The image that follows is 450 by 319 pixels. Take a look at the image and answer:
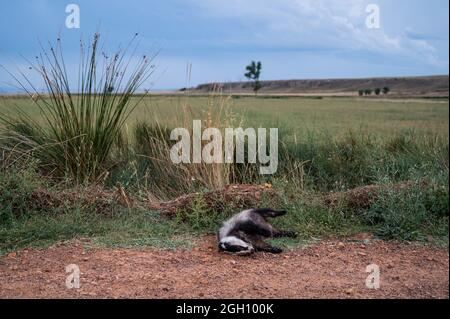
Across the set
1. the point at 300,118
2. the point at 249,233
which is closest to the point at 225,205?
the point at 249,233

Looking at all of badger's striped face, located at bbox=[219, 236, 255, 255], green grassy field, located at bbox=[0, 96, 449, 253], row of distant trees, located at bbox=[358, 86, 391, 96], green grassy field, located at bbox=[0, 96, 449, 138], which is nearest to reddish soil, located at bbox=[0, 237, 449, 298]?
badger's striped face, located at bbox=[219, 236, 255, 255]

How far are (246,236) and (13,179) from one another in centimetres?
279

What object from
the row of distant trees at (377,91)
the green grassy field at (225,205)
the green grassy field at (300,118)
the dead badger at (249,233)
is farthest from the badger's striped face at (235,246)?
the row of distant trees at (377,91)

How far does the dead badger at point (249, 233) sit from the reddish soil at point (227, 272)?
9 centimetres

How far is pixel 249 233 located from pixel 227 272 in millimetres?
727

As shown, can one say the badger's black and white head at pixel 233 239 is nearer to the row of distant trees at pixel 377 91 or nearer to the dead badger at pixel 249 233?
the dead badger at pixel 249 233

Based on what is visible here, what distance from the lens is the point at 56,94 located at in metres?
7.07

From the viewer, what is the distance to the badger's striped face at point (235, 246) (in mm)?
4738

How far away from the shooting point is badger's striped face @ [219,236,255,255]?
474 cm

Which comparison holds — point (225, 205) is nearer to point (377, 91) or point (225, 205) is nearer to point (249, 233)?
point (249, 233)

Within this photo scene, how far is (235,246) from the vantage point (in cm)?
A: 474

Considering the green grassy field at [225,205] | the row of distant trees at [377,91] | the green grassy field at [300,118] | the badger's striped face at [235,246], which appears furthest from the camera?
the row of distant trees at [377,91]

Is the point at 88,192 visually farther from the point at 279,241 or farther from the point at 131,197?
the point at 279,241
